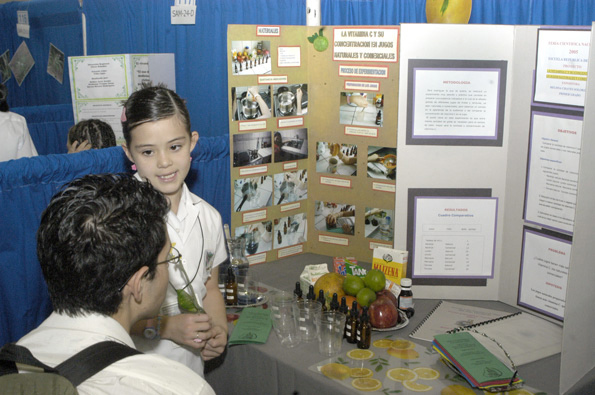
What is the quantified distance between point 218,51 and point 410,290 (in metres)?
2.11

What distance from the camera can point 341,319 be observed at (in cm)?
186

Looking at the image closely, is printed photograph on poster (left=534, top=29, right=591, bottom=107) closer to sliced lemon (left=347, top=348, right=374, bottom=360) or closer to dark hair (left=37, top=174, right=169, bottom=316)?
sliced lemon (left=347, top=348, right=374, bottom=360)

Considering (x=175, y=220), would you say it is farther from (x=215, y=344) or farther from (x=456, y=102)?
(x=456, y=102)

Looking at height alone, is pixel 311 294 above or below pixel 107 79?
below

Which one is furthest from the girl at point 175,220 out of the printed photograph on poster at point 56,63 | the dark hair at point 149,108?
the printed photograph on poster at point 56,63

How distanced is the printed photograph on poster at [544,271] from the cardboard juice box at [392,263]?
488 millimetres

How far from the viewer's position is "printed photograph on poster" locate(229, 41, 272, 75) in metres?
2.52

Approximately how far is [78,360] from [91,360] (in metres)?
0.02

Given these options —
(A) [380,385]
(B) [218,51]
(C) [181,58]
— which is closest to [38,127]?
(C) [181,58]

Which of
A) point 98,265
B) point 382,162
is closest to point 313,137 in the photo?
point 382,162

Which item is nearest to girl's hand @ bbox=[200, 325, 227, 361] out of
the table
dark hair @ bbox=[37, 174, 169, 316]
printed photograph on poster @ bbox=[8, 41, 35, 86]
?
the table

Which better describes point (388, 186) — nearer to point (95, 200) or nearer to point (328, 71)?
point (328, 71)

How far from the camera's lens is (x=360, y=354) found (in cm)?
189

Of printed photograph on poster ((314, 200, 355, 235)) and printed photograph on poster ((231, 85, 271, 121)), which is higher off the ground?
printed photograph on poster ((231, 85, 271, 121))
